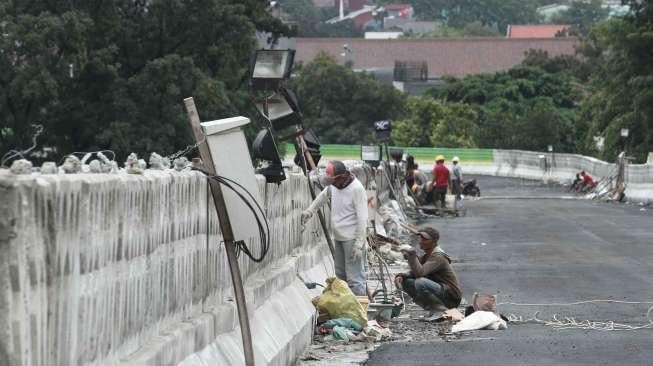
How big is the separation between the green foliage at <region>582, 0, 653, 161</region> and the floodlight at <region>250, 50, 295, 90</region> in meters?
54.9

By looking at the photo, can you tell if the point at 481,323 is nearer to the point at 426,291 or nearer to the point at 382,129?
the point at 426,291

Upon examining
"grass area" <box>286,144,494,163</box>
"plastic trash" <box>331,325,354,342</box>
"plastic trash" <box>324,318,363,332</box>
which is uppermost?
"plastic trash" <box>324,318,363,332</box>

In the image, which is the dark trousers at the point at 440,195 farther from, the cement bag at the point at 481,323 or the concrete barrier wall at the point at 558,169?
the cement bag at the point at 481,323

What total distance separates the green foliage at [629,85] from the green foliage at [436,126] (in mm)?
30828

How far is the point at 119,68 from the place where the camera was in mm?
61344

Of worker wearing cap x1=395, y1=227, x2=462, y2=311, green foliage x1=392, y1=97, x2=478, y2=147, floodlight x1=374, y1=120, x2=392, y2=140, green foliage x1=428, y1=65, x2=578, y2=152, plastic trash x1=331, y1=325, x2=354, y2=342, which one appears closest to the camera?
plastic trash x1=331, y1=325, x2=354, y2=342

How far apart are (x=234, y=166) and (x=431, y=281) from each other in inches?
286

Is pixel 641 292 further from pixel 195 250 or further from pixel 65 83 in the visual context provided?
pixel 65 83

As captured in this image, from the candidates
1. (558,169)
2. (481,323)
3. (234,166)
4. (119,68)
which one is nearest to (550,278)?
(481,323)

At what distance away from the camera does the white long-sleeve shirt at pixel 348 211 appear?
17.9 meters

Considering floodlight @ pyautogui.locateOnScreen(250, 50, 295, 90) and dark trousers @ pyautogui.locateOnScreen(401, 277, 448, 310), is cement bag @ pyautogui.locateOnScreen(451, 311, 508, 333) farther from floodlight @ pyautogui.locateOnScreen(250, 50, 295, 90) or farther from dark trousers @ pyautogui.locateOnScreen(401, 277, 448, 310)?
floodlight @ pyautogui.locateOnScreen(250, 50, 295, 90)

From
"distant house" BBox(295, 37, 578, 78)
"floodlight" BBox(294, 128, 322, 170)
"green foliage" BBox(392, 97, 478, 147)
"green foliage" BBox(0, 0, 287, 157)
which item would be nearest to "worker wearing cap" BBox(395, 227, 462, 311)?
"floodlight" BBox(294, 128, 322, 170)

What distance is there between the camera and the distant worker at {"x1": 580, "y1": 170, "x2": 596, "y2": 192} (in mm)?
66750

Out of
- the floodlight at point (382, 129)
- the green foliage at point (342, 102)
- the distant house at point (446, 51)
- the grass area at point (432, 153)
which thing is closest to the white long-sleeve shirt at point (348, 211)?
the floodlight at point (382, 129)
